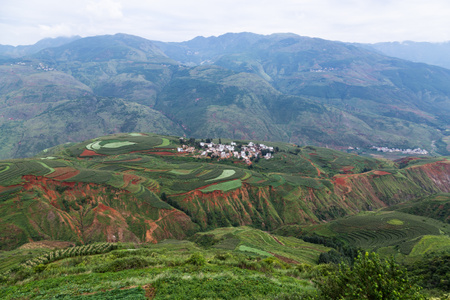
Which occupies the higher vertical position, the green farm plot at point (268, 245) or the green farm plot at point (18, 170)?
the green farm plot at point (18, 170)

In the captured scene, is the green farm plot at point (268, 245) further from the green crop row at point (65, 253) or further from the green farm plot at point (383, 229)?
the green crop row at point (65, 253)

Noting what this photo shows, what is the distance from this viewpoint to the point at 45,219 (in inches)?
2955

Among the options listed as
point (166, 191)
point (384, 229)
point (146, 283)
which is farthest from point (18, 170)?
point (384, 229)

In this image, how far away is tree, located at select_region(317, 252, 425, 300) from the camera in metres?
17.2

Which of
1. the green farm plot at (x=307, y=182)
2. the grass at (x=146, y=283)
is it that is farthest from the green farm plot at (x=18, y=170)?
the green farm plot at (x=307, y=182)

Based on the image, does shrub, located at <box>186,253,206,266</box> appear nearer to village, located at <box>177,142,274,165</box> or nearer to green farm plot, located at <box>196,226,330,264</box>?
green farm plot, located at <box>196,226,330,264</box>

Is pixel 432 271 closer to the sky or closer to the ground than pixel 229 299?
closer to the ground

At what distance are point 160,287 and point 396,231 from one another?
10349 centimetres

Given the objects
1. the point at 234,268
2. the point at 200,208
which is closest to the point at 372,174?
the point at 200,208

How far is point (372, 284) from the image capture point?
18078 mm

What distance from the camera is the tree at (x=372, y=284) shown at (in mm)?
17188

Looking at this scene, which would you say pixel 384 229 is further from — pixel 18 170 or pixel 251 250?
pixel 18 170

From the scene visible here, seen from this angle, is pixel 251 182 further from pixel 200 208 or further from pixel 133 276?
pixel 133 276

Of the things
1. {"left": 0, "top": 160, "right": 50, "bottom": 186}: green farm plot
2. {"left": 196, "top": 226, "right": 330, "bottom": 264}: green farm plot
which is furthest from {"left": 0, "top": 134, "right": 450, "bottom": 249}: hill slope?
{"left": 196, "top": 226, "right": 330, "bottom": 264}: green farm plot
